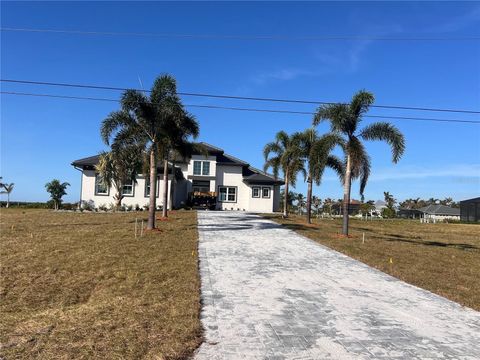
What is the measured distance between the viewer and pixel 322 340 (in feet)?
20.3

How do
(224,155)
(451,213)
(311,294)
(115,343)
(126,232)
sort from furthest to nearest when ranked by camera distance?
(451,213)
(224,155)
(126,232)
(311,294)
(115,343)

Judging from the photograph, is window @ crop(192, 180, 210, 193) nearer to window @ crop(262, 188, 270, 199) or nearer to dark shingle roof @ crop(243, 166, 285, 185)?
dark shingle roof @ crop(243, 166, 285, 185)

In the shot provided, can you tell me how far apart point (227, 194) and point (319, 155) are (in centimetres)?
1873

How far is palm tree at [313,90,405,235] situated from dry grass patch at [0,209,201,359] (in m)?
8.96

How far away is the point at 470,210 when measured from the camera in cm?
5444

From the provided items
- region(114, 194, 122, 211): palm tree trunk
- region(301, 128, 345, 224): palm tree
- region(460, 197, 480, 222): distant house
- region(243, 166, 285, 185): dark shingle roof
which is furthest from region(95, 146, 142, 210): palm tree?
region(460, 197, 480, 222): distant house

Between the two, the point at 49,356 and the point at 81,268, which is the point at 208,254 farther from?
the point at 49,356

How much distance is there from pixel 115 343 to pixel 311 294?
4485mm

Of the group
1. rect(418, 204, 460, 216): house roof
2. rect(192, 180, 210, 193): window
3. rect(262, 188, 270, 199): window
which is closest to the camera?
rect(192, 180, 210, 193): window

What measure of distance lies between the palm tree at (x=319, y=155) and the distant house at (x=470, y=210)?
34.2 m

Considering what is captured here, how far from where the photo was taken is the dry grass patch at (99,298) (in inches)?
224

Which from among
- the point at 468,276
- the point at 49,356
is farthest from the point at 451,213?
the point at 49,356

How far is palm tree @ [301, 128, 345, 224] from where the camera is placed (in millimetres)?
21578

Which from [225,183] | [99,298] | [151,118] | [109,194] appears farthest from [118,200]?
[99,298]
